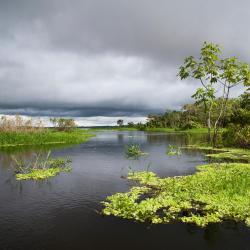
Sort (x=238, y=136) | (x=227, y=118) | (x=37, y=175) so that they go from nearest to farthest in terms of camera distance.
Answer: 1. (x=37, y=175)
2. (x=238, y=136)
3. (x=227, y=118)

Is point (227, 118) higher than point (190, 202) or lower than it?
higher

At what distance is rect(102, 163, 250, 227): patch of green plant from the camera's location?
16.2 meters

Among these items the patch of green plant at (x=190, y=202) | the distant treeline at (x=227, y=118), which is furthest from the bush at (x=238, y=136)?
the patch of green plant at (x=190, y=202)

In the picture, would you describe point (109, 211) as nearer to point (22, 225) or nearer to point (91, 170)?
point (22, 225)

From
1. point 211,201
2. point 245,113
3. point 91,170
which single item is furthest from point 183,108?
point 211,201

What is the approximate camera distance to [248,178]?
71.5ft

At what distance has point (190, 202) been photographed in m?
18.3

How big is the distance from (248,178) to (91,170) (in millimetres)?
15797

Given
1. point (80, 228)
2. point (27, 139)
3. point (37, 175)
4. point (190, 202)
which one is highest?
point (27, 139)

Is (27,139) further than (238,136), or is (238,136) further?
(27,139)

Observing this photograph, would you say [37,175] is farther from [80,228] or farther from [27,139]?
[27,139]

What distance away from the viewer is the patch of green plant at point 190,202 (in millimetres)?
16156

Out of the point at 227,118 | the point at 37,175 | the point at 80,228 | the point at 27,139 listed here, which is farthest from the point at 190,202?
the point at 227,118

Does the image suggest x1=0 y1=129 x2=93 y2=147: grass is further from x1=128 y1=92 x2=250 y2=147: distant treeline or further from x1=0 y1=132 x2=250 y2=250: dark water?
x1=0 y1=132 x2=250 y2=250: dark water
